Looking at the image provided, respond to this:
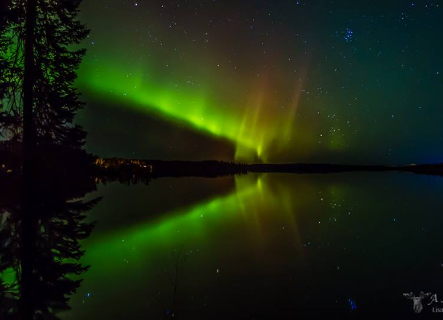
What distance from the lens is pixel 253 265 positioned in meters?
5.99

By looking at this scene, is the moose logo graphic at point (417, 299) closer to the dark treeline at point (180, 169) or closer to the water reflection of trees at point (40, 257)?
the water reflection of trees at point (40, 257)

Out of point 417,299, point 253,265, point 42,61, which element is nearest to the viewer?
point 417,299

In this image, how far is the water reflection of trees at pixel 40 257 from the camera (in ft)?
13.7

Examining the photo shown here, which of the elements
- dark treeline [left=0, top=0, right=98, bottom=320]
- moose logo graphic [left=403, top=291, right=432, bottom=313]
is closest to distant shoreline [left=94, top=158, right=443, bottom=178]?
dark treeline [left=0, top=0, right=98, bottom=320]

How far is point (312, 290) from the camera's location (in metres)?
4.90

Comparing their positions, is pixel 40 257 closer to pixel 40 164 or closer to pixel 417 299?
pixel 417 299

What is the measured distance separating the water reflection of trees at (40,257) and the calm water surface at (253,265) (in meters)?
0.23

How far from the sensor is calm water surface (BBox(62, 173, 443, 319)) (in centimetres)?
435

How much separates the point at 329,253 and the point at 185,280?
2.72 m

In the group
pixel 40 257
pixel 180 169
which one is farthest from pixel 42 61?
pixel 180 169

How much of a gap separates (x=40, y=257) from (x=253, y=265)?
3032 mm

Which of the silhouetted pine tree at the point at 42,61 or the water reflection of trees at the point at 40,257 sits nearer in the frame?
the water reflection of trees at the point at 40,257

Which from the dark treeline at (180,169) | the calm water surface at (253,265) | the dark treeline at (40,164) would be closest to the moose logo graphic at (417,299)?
the calm water surface at (253,265)

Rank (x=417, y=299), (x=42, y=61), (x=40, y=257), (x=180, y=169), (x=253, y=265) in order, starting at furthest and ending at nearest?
(x=180, y=169)
(x=42, y=61)
(x=253, y=265)
(x=40, y=257)
(x=417, y=299)
